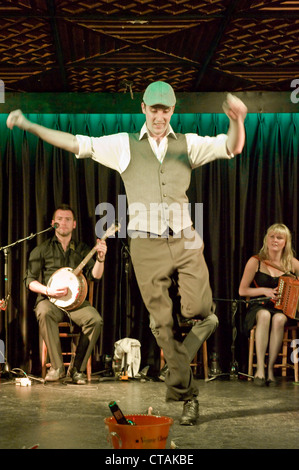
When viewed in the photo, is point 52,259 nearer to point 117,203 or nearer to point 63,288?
point 63,288

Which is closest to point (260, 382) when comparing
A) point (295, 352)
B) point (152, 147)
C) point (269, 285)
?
point (295, 352)

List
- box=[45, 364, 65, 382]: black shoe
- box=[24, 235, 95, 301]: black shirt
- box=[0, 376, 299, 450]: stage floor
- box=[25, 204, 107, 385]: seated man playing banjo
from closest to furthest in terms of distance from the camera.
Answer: box=[0, 376, 299, 450]: stage floor
box=[45, 364, 65, 382]: black shoe
box=[25, 204, 107, 385]: seated man playing banjo
box=[24, 235, 95, 301]: black shirt

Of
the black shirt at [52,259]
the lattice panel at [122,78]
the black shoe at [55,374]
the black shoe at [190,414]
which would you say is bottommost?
the black shoe at [55,374]

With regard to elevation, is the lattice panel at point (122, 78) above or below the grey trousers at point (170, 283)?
above

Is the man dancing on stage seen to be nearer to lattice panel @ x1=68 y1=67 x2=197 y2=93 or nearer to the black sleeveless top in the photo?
the black sleeveless top

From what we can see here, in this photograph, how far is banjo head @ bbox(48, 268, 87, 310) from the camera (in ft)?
19.8

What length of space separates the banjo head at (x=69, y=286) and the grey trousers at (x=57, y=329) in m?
0.11

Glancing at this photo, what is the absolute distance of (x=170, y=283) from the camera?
148 inches

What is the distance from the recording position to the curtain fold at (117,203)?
6930 millimetres

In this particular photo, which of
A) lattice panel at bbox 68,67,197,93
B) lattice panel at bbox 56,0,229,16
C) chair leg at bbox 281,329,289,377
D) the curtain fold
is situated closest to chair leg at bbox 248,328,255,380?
chair leg at bbox 281,329,289,377

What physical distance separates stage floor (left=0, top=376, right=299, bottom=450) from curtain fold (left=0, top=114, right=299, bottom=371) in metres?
0.79

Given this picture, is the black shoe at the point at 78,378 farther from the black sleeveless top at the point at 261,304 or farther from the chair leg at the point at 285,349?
the chair leg at the point at 285,349

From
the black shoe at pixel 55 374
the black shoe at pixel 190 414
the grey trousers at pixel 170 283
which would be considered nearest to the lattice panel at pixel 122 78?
the black shoe at pixel 55 374

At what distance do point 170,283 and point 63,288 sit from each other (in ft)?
8.02
